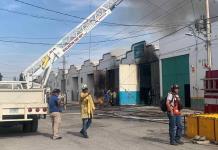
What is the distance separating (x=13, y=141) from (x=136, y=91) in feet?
124

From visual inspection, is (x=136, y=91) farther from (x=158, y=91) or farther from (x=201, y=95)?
(x=201, y=95)

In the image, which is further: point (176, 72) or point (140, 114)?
point (176, 72)

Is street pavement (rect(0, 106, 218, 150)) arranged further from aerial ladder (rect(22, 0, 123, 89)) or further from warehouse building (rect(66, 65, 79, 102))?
warehouse building (rect(66, 65, 79, 102))

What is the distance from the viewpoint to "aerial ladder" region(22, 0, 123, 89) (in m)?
33.1

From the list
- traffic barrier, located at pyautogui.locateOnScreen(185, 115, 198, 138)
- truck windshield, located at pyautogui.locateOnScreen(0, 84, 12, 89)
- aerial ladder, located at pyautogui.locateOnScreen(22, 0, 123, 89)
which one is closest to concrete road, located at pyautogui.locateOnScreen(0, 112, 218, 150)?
traffic barrier, located at pyautogui.locateOnScreen(185, 115, 198, 138)

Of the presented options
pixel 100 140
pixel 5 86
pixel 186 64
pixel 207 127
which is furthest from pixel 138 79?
pixel 207 127

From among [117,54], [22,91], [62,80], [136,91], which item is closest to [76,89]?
[62,80]

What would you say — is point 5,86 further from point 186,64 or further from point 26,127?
point 186,64

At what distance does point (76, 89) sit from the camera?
3305 inches

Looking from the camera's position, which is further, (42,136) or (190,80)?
(190,80)

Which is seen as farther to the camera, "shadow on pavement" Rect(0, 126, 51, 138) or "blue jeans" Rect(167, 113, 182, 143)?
"shadow on pavement" Rect(0, 126, 51, 138)

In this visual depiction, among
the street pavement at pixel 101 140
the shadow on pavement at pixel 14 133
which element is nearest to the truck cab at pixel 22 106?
the shadow on pavement at pixel 14 133

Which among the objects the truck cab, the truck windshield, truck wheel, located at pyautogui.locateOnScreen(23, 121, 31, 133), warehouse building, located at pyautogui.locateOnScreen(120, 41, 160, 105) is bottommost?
truck wheel, located at pyautogui.locateOnScreen(23, 121, 31, 133)

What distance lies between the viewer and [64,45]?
3753cm
